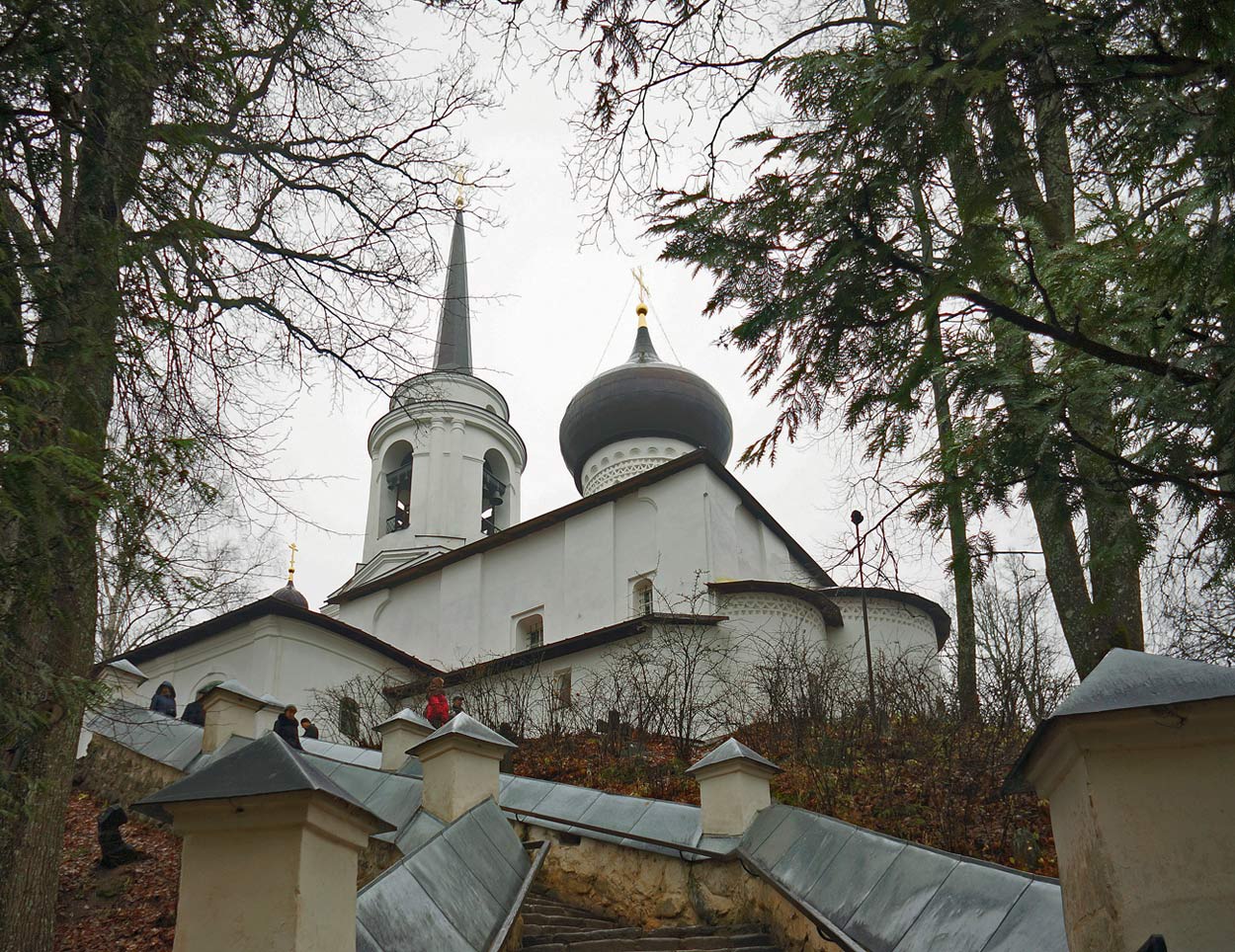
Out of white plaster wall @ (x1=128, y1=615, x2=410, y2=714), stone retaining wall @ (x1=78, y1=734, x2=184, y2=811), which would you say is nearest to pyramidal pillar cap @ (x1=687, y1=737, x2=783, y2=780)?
stone retaining wall @ (x1=78, y1=734, x2=184, y2=811)

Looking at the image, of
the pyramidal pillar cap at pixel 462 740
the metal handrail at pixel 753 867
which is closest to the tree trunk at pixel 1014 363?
the metal handrail at pixel 753 867

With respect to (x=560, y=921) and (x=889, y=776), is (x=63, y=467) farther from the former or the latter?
(x=889, y=776)

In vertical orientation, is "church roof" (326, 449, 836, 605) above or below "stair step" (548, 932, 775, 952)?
above

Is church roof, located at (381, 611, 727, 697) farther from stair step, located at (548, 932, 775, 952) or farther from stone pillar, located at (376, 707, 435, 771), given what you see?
stair step, located at (548, 932, 775, 952)

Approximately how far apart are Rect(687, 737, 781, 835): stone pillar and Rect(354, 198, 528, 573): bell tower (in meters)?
22.8

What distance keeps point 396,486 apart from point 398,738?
22567 millimetres

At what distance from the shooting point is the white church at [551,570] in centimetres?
2391

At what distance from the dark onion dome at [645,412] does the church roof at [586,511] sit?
9.86 ft

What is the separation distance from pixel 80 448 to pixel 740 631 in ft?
61.1

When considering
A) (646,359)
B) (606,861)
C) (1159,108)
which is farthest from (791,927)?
(646,359)

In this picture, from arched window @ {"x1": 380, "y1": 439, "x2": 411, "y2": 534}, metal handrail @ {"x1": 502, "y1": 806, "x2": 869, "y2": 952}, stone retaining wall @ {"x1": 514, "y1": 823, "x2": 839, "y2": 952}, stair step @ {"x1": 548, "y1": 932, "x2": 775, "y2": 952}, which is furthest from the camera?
arched window @ {"x1": 380, "y1": 439, "x2": 411, "y2": 534}

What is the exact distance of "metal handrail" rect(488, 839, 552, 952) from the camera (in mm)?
6860

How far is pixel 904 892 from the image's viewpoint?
20.4 ft

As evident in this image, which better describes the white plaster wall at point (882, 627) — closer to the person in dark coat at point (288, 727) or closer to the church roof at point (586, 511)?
the church roof at point (586, 511)
